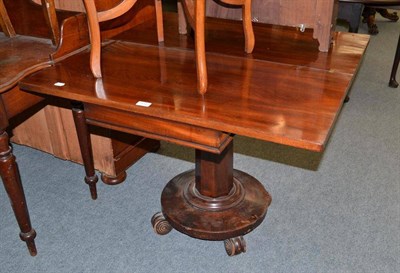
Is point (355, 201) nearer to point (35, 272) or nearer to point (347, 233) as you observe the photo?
point (347, 233)

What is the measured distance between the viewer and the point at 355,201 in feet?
6.77

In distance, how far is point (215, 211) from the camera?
1.81m

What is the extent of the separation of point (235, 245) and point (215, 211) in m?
0.16

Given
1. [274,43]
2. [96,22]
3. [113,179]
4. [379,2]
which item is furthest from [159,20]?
[379,2]

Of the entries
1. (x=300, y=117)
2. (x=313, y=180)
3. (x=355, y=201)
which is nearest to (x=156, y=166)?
(x=313, y=180)

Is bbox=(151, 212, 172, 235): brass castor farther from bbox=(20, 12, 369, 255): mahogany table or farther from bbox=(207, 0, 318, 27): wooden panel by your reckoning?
bbox=(207, 0, 318, 27): wooden panel

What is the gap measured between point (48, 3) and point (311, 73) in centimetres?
95

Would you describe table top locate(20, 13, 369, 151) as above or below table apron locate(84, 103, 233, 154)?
above

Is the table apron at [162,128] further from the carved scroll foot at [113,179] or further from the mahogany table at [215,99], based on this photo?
the carved scroll foot at [113,179]

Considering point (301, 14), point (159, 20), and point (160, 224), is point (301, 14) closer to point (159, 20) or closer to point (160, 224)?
point (159, 20)

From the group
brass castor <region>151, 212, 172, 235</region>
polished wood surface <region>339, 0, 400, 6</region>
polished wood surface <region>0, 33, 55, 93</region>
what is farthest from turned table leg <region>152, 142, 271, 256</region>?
polished wood surface <region>339, 0, 400, 6</region>

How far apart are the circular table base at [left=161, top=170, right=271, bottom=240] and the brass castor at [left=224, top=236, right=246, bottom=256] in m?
A: 0.03

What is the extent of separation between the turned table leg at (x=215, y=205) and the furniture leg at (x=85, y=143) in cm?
37

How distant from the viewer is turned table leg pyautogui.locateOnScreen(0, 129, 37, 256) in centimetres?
150
